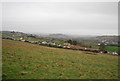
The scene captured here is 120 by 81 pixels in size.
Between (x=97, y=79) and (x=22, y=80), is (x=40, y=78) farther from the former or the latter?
(x=97, y=79)

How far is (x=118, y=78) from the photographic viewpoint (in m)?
7.81

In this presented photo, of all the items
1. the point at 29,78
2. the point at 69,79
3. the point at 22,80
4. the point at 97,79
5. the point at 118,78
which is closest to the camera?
the point at 22,80

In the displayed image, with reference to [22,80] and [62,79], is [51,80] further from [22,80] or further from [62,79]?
[22,80]

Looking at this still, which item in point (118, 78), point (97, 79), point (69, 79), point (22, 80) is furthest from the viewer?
point (118, 78)

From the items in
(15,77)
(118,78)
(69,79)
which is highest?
(15,77)

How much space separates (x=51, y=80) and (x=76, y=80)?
1.91m

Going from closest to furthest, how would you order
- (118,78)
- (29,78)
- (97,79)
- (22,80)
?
(22,80) < (29,78) < (97,79) < (118,78)

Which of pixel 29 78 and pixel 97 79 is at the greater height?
pixel 29 78

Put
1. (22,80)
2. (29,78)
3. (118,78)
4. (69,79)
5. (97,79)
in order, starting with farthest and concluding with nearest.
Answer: (118,78), (97,79), (69,79), (29,78), (22,80)

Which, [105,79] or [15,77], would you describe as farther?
[105,79]

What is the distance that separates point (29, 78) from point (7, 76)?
1.47 meters

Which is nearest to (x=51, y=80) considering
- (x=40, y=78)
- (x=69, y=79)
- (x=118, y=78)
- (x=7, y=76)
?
(x=40, y=78)

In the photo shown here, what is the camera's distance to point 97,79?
23.3 ft

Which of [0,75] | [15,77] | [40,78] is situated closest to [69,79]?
[40,78]
